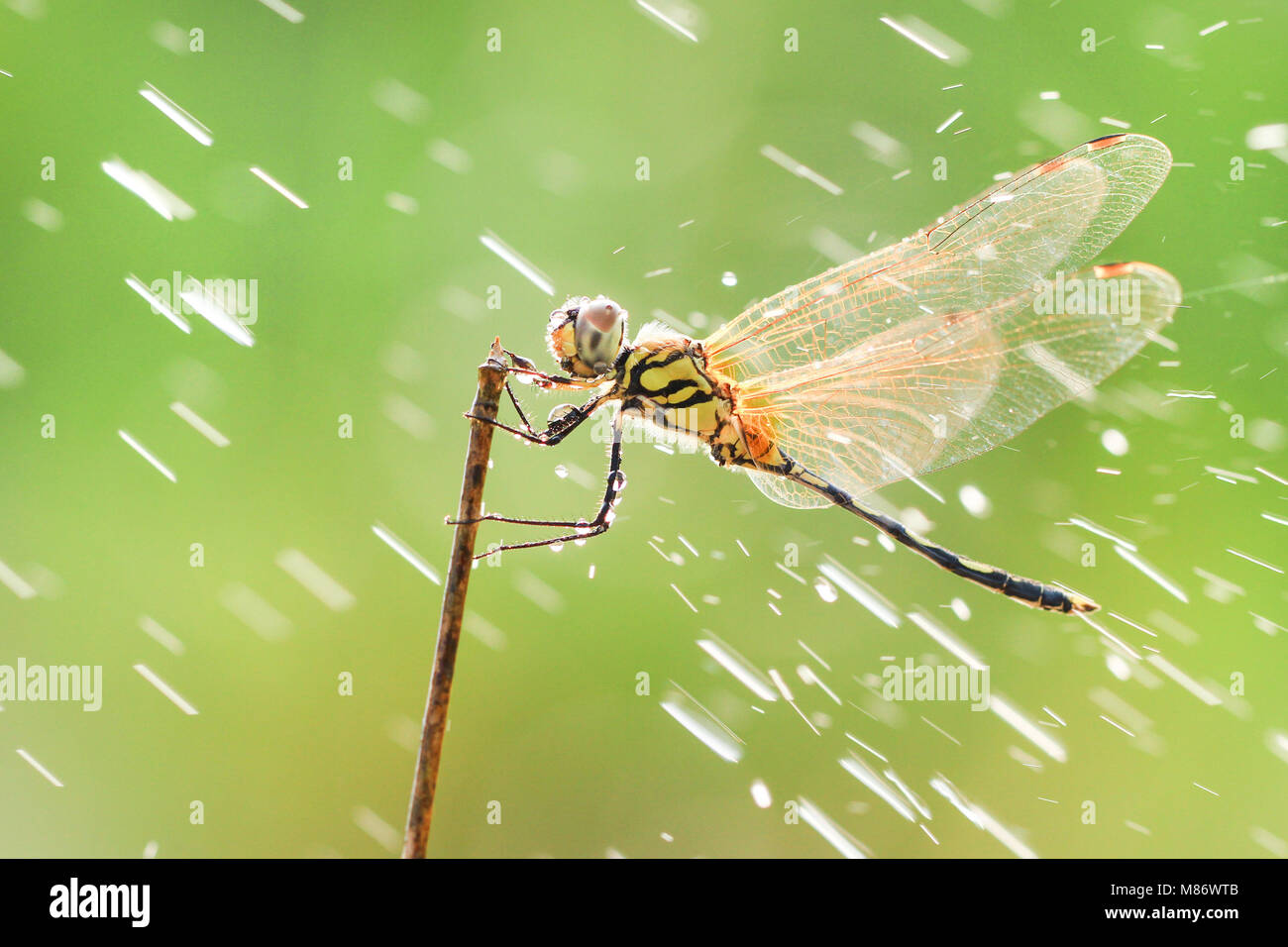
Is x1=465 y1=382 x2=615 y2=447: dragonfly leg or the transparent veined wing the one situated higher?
the transparent veined wing

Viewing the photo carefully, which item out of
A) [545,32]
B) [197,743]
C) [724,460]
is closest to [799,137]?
[545,32]

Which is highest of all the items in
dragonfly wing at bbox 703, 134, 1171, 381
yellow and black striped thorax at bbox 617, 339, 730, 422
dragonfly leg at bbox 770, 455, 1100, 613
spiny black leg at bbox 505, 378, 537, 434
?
dragonfly wing at bbox 703, 134, 1171, 381

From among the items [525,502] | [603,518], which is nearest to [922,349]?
[603,518]

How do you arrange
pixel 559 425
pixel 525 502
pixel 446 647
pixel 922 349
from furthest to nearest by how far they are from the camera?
pixel 525 502 → pixel 922 349 → pixel 559 425 → pixel 446 647

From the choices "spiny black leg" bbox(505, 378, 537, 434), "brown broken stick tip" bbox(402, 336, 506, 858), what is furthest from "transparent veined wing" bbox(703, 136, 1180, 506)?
"brown broken stick tip" bbox(402, 336, 506, 858)

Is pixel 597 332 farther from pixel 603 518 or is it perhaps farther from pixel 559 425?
pixel 603 518

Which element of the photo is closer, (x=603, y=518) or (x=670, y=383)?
(x=603, y=518)

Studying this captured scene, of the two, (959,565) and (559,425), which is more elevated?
(559,425)

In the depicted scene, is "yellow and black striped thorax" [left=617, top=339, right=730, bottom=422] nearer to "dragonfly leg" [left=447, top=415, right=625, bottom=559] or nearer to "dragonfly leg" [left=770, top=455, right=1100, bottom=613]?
"dragonfly leg" [left=447, top=415, right=625, bottom=559]

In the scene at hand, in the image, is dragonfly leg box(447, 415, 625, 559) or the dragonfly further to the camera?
the dragonfly
